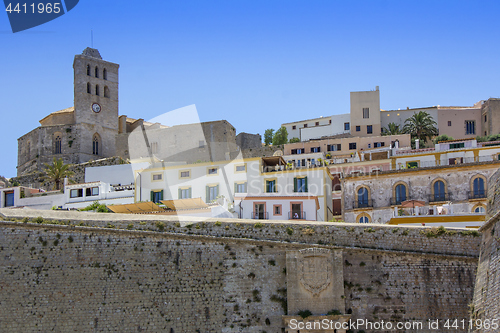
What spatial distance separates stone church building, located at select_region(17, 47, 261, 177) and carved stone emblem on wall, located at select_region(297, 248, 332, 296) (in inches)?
1481

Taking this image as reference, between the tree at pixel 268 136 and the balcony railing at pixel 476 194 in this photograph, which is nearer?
the balcony railing at pixel 476 194

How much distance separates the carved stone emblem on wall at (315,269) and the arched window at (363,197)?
523 inches

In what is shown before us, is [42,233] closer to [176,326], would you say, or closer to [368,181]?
[176,326]

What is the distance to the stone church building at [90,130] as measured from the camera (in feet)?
221

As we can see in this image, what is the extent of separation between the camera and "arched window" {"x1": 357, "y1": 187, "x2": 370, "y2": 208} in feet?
126

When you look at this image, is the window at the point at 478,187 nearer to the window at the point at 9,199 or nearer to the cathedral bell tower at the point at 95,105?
the window at the point at 9,199

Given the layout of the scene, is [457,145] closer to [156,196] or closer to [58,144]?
[156,196]

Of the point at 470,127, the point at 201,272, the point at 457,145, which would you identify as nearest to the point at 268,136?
the point at 470,127

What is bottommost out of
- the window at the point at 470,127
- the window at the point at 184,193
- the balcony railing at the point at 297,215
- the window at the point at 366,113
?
the balcony railing at the point at 297,215

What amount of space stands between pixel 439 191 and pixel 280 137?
102ft

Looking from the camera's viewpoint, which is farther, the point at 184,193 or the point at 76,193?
the point at 76,193

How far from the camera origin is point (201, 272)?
26094 mm

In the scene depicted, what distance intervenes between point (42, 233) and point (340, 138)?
118 feet

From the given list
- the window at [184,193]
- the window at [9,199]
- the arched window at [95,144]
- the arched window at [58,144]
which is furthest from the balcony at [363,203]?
the arched window at [58,144]
